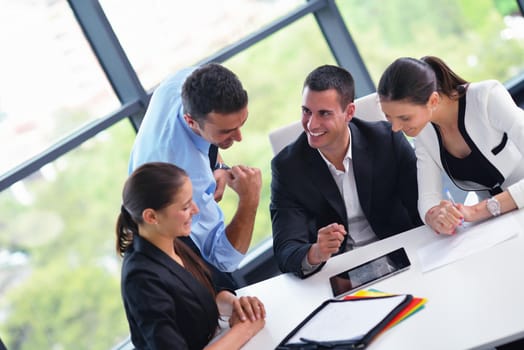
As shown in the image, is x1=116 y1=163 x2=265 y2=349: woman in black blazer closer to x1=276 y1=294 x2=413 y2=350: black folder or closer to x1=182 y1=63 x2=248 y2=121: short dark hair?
x1=276 y1=294 x2=413 y2=350: black folder

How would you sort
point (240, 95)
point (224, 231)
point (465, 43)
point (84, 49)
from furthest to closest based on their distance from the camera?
1. point (465, 43)
2. point (84, 49)
3. point (224, 231)
4. point (240, 95)

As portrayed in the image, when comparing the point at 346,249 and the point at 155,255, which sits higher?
the point at 155,255

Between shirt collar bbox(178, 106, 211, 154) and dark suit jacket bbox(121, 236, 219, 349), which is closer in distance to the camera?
dark suit jacket bbox(121, 236, 219, 349)

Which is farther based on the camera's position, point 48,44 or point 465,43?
point 465,43

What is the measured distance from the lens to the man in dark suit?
278cm

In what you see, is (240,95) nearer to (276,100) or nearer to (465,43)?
(276,100)

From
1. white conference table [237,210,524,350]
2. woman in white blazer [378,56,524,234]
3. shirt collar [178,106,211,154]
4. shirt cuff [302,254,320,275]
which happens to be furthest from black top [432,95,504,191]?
shirt collar [178,106,211,154]

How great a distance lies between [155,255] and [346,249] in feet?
2.92

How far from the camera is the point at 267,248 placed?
4316 millimetres

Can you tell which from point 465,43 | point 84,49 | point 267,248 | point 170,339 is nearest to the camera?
point 170,339

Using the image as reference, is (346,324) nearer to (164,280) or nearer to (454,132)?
(164,280)

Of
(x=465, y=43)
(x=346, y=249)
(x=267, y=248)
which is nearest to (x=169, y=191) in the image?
(x=346, y=249)

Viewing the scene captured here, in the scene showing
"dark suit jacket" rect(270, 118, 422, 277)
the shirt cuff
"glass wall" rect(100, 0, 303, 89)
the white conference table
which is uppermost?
"glass wall" rect(100, 0, 303, 89)

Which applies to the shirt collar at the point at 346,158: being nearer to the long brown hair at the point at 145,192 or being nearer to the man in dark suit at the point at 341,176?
the man in dark suit at the point at 341,176
